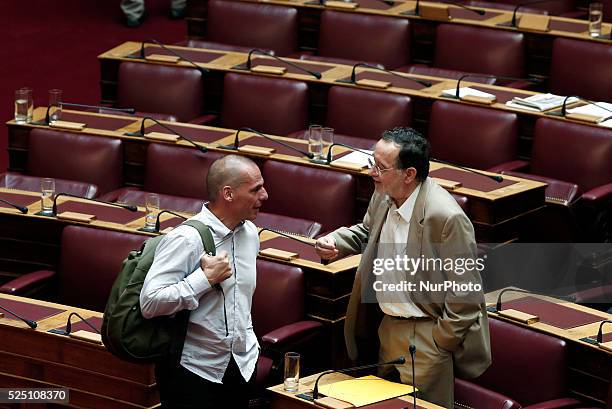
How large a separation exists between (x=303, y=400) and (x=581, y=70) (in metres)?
1.58

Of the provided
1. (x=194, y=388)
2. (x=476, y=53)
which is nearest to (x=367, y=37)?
(x=476, y=53)

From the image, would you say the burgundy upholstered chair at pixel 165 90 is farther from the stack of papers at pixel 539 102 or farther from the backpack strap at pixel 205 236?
the backpack strap at pixel 205 236

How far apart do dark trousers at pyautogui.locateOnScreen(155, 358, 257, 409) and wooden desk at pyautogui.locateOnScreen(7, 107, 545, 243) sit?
84 centimetres

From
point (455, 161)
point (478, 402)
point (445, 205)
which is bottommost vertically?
point (478, 402)

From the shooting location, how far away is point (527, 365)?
208cm

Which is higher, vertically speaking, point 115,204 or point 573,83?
point 573,83

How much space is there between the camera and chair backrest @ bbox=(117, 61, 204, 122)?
3273 millimetres

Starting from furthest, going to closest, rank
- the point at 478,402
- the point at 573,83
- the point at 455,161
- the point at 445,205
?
the point at 573,83 → the point at 455,161 → the point at 478,402 → the point at 445,205

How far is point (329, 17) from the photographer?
3.47 metres

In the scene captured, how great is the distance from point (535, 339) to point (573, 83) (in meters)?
1.25

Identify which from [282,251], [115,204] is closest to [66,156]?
[115,204]

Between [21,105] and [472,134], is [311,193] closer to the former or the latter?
[472,134]

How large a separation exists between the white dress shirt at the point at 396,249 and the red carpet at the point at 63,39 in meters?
1.93

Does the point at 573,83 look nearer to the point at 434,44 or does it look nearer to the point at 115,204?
the point at 434,44
